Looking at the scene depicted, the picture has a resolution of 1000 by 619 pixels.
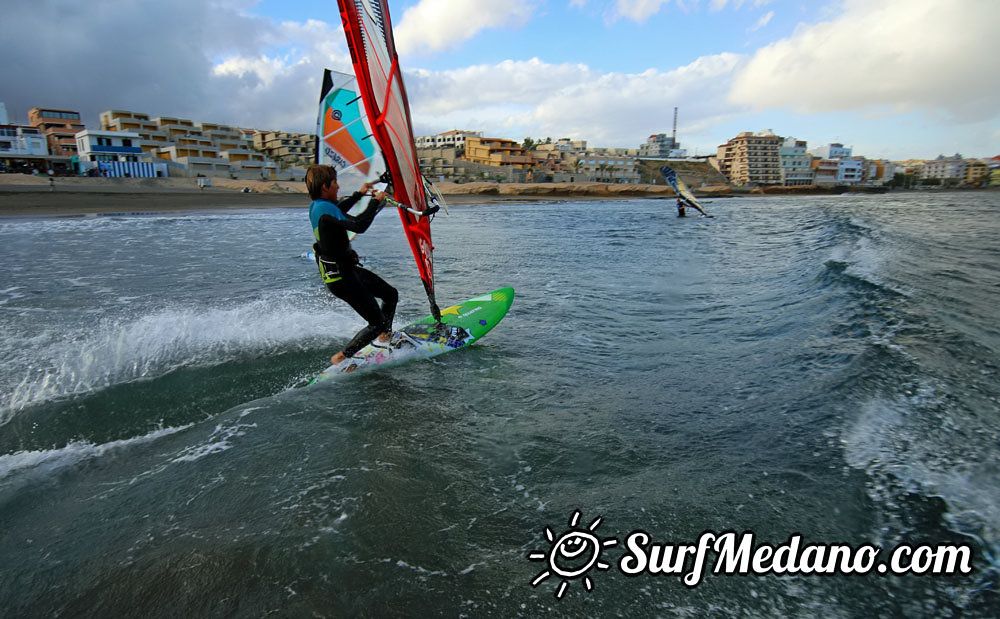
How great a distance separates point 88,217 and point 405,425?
3048 cm

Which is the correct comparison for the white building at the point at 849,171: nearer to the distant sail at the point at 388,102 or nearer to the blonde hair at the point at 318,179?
the distant sail at the point at 388,102

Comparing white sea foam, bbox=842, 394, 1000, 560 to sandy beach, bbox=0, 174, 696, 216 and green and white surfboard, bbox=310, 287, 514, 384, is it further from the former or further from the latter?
sandy beach, bbox=0, 174, 696, 216

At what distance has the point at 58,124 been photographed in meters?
77.7

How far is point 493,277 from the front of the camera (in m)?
11.2

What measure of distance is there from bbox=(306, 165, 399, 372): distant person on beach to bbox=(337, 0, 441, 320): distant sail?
404 mm

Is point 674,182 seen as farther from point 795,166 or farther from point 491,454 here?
point 795,166

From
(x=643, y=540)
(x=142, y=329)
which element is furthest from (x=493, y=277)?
(x=643, y=540)

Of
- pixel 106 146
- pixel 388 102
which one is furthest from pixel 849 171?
pixel 388 102

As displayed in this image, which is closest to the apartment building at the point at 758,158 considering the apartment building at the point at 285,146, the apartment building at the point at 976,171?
the apartment building at the point at 976,171

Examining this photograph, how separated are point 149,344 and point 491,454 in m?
4.77

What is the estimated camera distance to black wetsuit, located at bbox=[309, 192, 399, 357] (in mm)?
4488

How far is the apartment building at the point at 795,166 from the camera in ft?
426

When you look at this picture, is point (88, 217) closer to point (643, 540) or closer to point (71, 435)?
point (71, 435)

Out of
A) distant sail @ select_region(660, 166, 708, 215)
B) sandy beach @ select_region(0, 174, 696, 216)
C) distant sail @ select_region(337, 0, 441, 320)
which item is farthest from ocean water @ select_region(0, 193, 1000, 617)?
sandy beach @ select_region(0, 174, 696, 216)
